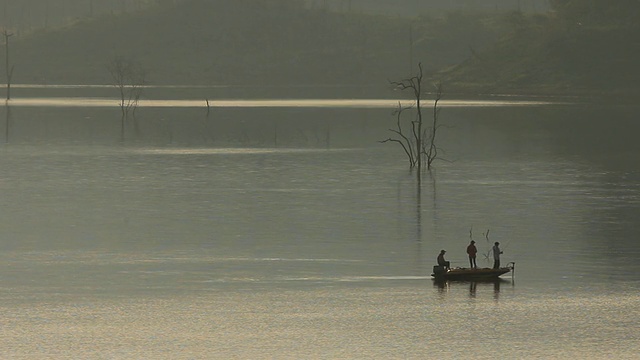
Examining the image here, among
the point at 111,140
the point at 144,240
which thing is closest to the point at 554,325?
the point at 144,240

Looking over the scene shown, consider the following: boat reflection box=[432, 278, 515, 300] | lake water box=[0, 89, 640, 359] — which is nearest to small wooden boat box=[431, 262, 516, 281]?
boat reflection box=[432, 278, 515, 300]

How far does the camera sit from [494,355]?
148 ft

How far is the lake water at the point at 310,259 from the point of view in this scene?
47.4m

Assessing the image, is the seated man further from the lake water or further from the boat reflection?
the lake water

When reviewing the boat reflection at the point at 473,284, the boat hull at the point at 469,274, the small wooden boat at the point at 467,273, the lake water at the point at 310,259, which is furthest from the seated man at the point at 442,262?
the lake water at the point at 310,259

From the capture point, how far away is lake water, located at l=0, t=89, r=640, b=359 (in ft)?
156

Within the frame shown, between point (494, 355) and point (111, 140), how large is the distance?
129673 millimetres

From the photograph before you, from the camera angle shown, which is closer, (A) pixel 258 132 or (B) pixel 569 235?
(B) pixel 569 235

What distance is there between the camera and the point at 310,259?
66.2m

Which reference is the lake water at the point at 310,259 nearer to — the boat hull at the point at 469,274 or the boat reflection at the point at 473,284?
the boat reflection at the point at 473,284

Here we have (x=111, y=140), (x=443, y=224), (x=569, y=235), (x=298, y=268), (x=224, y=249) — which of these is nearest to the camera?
(x=298, y=268)

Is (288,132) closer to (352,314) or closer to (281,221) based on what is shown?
(281,221)

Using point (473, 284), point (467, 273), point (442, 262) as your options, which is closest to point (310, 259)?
point (442, 262)

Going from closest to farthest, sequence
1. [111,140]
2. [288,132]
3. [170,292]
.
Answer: [170,292] → [111,140] → [288,132]
